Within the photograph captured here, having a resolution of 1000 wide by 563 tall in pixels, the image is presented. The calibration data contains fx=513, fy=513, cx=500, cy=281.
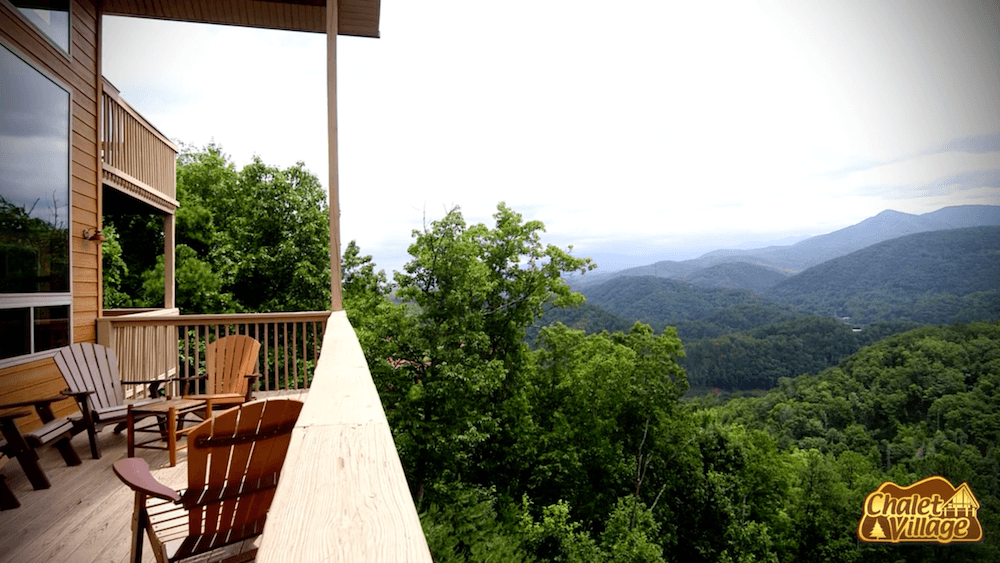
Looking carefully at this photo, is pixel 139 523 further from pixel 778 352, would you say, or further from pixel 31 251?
pixel 778 352

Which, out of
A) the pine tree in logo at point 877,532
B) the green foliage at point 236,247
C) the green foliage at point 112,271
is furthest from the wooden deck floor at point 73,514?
the pine tree in logo at point 877,532

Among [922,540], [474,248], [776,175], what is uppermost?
[776,175]

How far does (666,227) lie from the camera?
125938 millimetres

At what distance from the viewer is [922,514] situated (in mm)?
29516

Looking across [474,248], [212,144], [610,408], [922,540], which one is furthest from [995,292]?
[212,144]

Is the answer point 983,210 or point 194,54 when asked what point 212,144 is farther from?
point 983,210

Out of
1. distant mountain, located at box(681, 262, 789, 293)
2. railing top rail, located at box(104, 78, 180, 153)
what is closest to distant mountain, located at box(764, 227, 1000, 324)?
distant mountain, located at box(681, 262, 789, 293)

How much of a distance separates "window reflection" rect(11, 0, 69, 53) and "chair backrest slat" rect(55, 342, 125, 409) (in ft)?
8.98

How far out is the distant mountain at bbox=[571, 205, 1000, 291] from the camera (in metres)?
78.9

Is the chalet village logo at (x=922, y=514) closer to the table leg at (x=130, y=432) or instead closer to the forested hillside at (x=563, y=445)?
the forested hillside at (x=563, y=445)

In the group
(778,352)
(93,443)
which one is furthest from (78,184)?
(778,352)

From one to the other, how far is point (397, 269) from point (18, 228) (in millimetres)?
14108

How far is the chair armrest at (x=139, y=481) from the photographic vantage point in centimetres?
179

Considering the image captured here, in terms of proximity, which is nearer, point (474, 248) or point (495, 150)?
point (474, 248)
